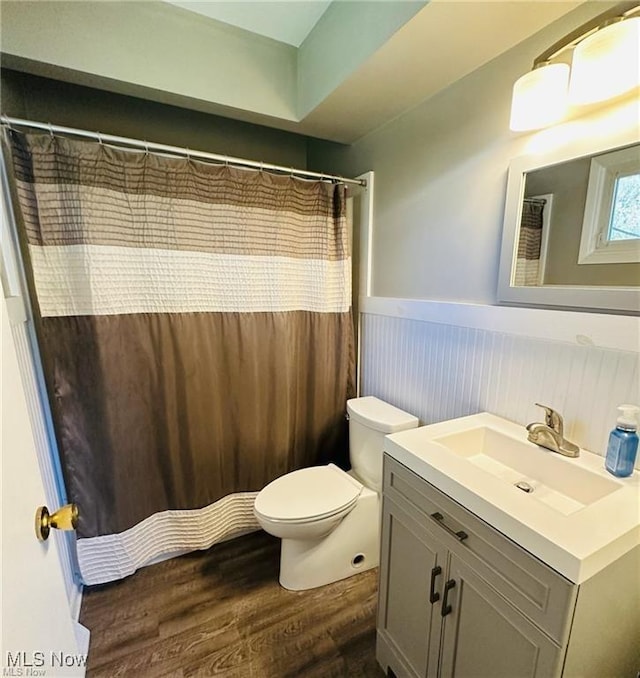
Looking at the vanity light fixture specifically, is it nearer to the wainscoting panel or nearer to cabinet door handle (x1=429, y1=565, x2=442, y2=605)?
the wainscoting panel

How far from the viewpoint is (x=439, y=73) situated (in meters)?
1.32

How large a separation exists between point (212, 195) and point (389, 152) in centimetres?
89

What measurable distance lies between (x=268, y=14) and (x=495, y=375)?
171cm

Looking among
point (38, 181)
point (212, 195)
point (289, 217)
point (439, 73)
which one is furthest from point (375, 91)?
point (38, 181)

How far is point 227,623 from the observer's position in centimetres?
143

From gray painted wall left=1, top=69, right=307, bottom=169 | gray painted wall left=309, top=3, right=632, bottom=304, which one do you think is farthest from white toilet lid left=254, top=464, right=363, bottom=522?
gray painted wall left=1, top=69, right=307, bottom=169

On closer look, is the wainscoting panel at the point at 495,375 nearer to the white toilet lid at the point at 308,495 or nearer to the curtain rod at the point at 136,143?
the white toilet lid at the point at 308,495

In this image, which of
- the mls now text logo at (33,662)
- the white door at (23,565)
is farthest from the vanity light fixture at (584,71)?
the mls now text logo at (33,662)

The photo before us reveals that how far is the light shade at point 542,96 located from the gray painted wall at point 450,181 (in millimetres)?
101

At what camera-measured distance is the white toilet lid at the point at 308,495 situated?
144 cm

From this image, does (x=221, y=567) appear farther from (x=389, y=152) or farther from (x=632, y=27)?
(x=632, y=27)

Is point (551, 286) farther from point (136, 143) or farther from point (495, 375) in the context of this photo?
point (136, 143)

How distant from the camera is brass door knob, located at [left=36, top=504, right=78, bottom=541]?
2.28 ft

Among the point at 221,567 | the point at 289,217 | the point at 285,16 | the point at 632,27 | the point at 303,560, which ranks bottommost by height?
the point at 221,567
